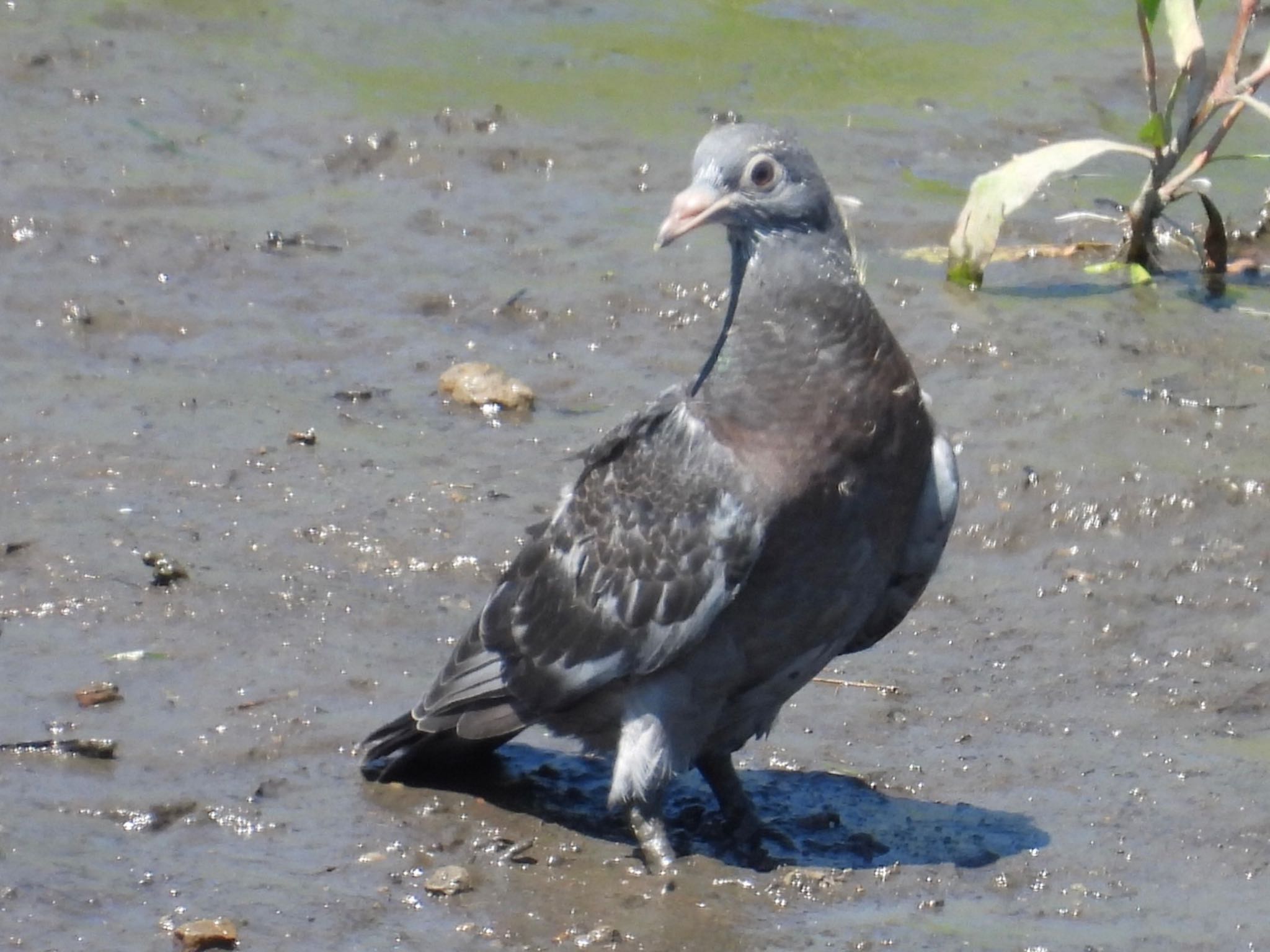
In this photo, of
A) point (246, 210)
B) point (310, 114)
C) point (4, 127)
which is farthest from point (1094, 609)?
point (4, 127)

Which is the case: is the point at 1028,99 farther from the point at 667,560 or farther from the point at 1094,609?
the point at 667,560

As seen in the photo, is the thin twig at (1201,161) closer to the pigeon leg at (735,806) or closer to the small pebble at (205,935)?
the pigeon leg at (735,806)

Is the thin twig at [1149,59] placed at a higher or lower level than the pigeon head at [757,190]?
higher

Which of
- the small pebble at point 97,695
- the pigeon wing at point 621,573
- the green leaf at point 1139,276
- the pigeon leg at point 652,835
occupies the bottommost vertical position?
the small pebble at point 97,695

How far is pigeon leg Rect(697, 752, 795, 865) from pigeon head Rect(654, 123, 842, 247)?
1450 mm

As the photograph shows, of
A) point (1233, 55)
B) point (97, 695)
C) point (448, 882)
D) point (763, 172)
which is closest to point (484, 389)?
point (97, 695)

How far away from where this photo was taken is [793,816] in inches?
216

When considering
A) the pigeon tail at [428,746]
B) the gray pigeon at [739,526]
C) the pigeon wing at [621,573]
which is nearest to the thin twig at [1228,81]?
the gray pigeon at [739,526]

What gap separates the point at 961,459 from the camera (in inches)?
286

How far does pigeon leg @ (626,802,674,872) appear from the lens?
5.10 meters

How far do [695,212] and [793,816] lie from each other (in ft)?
5.66

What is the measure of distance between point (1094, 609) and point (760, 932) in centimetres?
229

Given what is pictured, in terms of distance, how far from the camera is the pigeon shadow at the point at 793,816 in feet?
17.2

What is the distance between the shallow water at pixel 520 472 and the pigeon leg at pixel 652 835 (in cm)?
7
